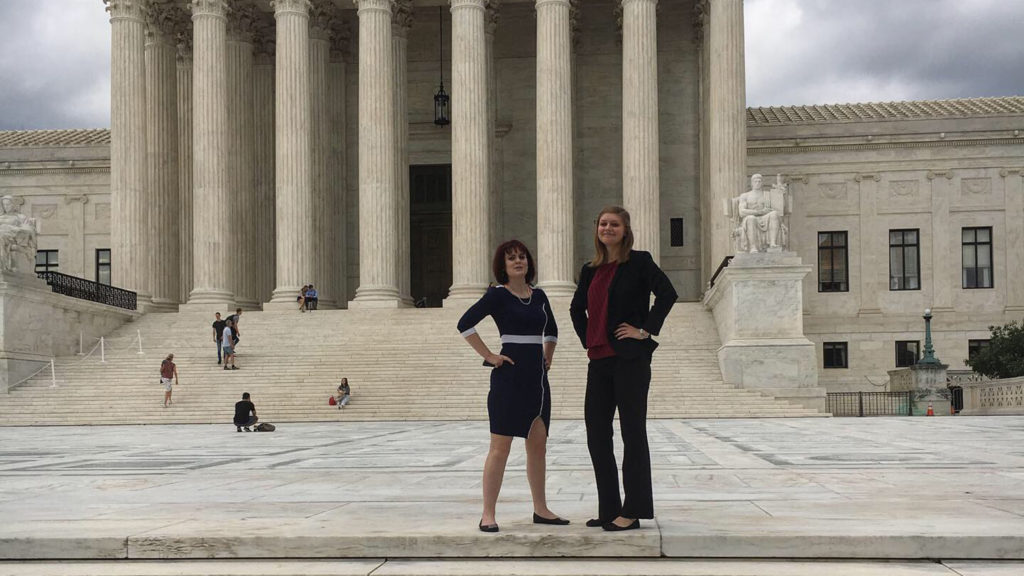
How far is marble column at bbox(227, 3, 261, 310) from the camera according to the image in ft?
154

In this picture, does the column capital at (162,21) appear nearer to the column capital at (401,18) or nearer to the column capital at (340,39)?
the column capital at (340,39)

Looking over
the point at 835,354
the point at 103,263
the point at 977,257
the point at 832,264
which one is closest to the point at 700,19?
the point at 832,264

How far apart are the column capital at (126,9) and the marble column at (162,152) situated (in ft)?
5.15

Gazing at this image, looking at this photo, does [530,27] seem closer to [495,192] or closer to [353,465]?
[495,192]

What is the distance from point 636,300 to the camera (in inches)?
310

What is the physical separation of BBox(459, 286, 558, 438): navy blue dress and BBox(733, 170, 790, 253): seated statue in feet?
83.1

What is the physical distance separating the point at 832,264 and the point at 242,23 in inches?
1038

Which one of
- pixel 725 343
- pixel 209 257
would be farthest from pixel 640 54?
pixel 209 257

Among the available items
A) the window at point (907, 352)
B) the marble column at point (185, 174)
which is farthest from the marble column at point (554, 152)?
the marble column at point (185, 174)

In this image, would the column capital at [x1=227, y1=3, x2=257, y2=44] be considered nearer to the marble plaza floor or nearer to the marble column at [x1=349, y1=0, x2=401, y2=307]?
the marble column at [x1=349, y1=0, x2=401, y2=307]

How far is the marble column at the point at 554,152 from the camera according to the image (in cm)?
4256

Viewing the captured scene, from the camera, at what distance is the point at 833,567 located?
686 cm

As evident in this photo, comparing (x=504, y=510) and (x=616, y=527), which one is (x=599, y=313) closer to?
(x=616, y=527)

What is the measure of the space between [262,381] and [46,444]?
42.0 ft
